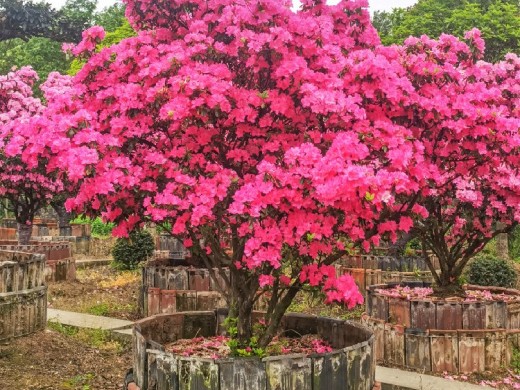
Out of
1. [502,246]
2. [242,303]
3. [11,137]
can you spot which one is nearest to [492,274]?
[502,246]

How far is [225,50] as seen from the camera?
5543 millimetres

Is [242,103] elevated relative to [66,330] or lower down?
elevated

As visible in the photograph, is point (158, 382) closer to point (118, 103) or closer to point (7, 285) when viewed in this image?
point (118, 103)

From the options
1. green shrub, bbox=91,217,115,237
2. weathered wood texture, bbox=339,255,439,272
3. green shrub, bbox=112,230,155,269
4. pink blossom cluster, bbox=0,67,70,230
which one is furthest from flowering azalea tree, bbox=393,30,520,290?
green shrub, bbox=91,217,115,237

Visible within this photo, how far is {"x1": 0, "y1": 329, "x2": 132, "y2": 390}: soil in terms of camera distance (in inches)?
305

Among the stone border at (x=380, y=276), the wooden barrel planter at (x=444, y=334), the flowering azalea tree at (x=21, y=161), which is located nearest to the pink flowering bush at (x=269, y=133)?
the wooden barrel planter at (x=444, y=334)

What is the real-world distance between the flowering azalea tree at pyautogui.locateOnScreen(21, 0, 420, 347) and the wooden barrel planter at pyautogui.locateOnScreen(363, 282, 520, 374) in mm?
3921

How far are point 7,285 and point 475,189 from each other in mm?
7875

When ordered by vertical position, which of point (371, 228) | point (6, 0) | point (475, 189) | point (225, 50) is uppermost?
point (6, 0)

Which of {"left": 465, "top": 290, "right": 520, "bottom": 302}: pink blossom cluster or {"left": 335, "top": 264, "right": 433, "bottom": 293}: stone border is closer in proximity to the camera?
{"left": 465, "top": 290, "right": 520, "bottom": 302}: pink blossom cluster

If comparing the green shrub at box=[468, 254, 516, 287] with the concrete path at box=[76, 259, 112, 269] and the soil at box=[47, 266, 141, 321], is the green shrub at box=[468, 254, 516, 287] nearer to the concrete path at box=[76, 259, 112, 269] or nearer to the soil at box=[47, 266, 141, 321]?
the soil at box=[47, 266, 141, 321]

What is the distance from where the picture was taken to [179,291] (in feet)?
38.4

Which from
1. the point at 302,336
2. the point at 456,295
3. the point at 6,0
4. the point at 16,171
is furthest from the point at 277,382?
the point at 6,0

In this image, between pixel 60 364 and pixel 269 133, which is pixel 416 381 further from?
pixel 60 364
